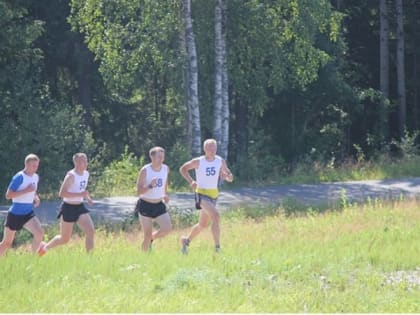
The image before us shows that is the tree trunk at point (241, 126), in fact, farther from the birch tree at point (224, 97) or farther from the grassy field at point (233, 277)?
the grassy field at point (233, 277)

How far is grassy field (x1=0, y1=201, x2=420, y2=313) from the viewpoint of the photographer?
31.0 feet

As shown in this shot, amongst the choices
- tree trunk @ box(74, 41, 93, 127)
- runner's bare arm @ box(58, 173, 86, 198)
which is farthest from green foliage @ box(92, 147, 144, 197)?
runner's bare arm @ box(58, 173, 86, 198)

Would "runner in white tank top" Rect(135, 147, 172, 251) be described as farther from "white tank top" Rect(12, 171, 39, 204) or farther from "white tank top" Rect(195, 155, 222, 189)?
"white tank top" Rect(12, 171, 39, 204)

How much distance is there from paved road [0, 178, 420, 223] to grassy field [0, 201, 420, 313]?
737 centimetres

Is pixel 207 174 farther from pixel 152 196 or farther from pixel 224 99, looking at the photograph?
pixel 224 99

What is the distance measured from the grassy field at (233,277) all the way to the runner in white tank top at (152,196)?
43 cm

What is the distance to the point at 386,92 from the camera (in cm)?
3994

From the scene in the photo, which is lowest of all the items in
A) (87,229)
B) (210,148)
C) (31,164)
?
(87,229)

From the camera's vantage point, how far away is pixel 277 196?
2489 centimetres

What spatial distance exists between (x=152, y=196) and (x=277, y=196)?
38.3 ft

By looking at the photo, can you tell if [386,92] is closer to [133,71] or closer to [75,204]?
[133,71]

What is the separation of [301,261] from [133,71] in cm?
1796

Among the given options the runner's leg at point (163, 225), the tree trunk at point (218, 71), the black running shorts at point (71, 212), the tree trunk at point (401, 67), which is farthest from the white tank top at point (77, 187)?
the tree trunk at point (401, 67)

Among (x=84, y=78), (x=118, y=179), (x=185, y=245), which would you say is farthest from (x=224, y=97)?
(x=185, y=245)
